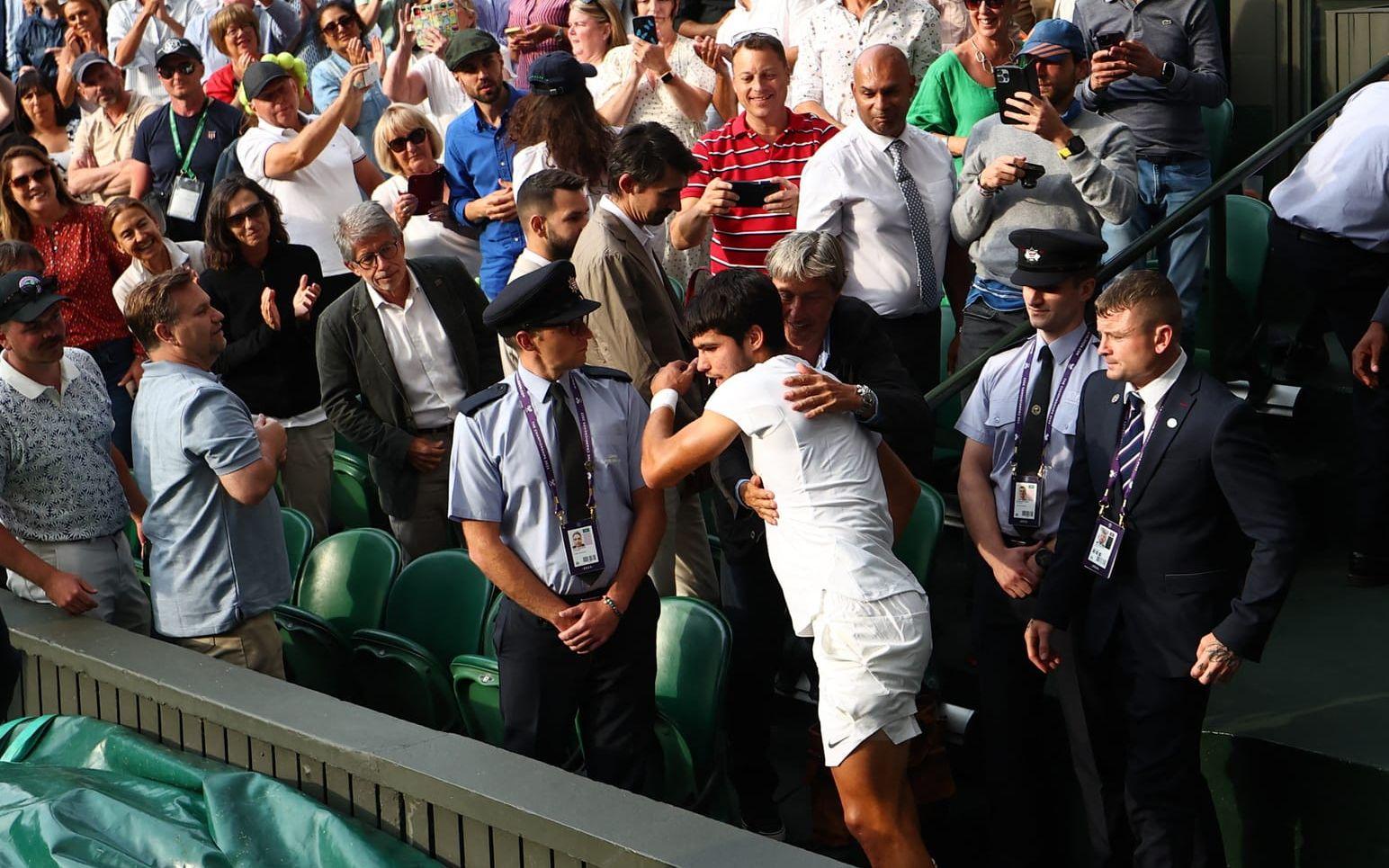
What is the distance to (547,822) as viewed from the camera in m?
3.16

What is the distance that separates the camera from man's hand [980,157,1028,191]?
4.92 metres

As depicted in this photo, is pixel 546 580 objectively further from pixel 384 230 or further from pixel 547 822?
pixel 384 230

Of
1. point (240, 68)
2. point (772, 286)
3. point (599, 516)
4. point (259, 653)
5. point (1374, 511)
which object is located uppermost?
point (240, 68)

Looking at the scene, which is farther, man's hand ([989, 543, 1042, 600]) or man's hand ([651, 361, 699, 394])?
man's hand ([989, 543, 1042, 600])

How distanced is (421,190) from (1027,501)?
3.41m

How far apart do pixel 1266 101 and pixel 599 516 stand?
18.3 feet

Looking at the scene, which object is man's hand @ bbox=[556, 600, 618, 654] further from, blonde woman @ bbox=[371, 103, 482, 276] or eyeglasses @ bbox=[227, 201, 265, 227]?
blonde woman @ bbox=[371, 103, 482, 276]

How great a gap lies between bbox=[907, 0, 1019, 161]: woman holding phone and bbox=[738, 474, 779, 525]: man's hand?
3070 mm

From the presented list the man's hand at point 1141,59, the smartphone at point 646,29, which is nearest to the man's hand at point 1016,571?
the man's hand at point 1141,59

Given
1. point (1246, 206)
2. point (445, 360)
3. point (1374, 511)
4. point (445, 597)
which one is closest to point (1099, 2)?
point (1246, 206)

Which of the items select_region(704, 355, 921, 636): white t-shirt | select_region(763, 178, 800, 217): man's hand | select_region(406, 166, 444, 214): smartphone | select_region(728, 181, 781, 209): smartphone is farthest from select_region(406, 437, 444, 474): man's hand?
select_region(704, 355, 921, 636): white t-shirt

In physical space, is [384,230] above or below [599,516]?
above

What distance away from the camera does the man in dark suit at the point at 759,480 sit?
3.96 meters

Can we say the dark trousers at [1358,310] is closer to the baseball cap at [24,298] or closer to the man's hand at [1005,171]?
the man's hand at [1005,171]
